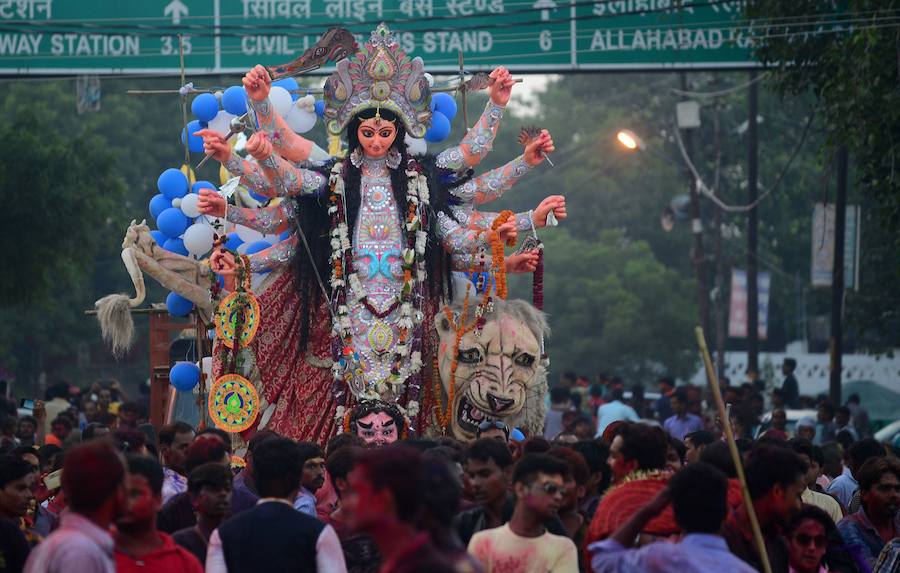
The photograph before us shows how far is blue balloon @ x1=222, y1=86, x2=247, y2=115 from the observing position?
14695 mm

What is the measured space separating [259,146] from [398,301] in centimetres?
152

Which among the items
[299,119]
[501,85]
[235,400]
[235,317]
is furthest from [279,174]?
[299,119]

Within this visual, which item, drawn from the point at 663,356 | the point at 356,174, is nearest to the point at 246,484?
the point at 356,174

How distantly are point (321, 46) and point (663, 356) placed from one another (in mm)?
26171

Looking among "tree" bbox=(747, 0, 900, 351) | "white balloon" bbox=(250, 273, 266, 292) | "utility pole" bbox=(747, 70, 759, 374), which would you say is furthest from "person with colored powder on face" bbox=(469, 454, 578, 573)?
"utility pole" bbox=(747, 70, 759, 374)

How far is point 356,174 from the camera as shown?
42.9ft

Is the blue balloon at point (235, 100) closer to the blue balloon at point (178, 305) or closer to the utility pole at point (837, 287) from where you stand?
the blue balloon at point (178, 305)

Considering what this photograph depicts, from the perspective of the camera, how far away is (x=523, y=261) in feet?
42.0

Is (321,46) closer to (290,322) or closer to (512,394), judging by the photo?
(290,322)

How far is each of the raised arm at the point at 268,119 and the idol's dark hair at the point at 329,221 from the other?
1.13 ft

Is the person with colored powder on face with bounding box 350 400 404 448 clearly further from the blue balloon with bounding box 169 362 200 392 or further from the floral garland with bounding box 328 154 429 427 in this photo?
the blue balloon with bounding box 169 362 200 392

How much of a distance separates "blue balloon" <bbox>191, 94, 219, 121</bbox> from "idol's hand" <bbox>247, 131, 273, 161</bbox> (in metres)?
2.62

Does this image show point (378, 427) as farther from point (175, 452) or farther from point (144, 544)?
point (144, 544)

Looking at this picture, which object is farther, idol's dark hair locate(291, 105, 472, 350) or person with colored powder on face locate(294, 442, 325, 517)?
idol's dark hair locate(291, 105, 472, 350)
